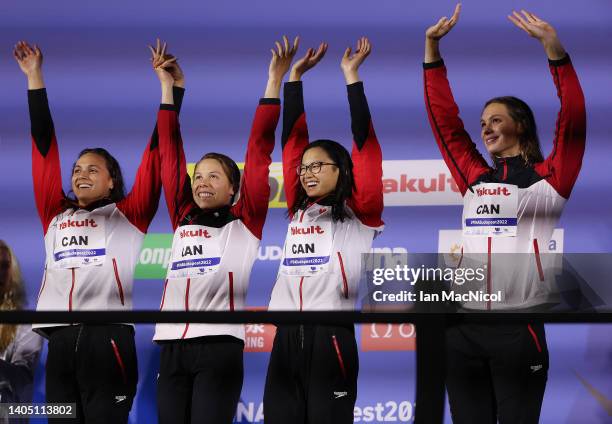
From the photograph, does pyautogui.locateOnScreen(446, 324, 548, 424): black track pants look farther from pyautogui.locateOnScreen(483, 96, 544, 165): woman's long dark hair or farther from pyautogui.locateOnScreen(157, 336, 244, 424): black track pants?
pyautogui.locateOnScreen(157, 336, 244, 424): black track pants

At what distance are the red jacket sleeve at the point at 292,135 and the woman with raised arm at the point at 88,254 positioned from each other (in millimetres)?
469

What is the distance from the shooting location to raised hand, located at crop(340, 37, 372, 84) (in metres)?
3.07

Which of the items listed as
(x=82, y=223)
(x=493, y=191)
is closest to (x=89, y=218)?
(x=82, y=223)

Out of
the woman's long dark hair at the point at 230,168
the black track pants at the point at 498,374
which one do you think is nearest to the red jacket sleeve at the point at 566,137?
the black track pants at the point at 498,374

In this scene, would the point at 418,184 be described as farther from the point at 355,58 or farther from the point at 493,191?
the point at 355,58

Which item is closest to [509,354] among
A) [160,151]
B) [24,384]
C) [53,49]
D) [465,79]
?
[465,79]

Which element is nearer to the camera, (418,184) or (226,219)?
(226,219)

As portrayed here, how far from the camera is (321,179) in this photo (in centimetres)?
283

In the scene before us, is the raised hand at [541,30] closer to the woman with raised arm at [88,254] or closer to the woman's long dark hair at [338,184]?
the woman's long dark hair at [338,184]

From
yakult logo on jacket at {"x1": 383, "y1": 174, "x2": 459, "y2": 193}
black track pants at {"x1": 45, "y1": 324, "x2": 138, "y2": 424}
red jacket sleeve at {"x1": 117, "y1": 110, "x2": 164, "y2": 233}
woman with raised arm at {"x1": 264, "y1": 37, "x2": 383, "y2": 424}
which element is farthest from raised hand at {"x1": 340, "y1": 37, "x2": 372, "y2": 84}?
black track pants at {"x1": 45, "y1": 324, "x2": 138, "y2": 424}

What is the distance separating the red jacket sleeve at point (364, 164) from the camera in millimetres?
2828

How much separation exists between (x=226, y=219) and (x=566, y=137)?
48.4 inches

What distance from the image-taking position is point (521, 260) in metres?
2.70

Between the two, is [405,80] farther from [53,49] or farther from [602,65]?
[53,49]
